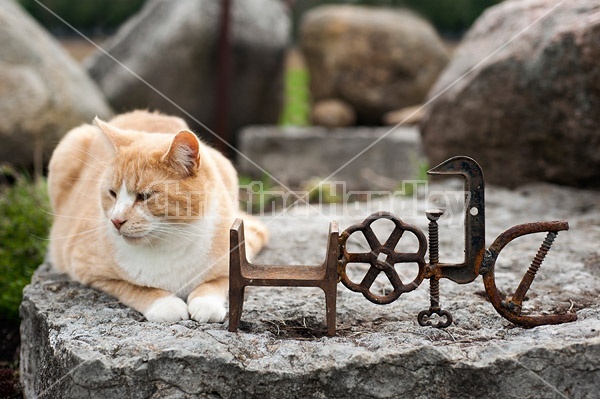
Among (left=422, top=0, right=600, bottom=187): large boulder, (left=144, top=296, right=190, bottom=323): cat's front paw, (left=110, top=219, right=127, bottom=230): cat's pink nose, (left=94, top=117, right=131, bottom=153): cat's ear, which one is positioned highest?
(left=422, top=0, right=600, bottom=187): large boulder

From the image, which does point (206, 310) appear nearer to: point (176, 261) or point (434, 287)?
point (176, 261)

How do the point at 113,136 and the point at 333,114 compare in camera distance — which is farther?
the point at 333,114

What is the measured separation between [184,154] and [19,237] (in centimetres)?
191

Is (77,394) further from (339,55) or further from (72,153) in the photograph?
(339,55)

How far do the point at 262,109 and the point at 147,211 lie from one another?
4.71 meters

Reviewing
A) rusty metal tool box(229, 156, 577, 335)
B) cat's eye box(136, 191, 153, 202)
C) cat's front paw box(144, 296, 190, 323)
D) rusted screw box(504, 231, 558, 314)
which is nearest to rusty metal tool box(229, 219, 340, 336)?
rusty metal tool box(229, 156, 577, 335)

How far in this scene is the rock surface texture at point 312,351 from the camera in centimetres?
191

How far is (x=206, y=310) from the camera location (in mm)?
2184

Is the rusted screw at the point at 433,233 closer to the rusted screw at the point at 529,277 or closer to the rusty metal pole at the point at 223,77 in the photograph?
the rusted screw at the point at 529,277

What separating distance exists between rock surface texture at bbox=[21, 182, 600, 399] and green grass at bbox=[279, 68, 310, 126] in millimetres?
Result: 4961

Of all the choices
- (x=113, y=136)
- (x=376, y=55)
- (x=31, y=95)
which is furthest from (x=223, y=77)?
(x=113, y=136)

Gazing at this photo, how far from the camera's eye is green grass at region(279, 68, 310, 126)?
8609 mm

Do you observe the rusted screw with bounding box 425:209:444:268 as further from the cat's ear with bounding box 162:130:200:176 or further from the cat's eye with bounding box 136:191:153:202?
the cat's eye with bounding box 136:191:153:202

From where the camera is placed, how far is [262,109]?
269 inches
